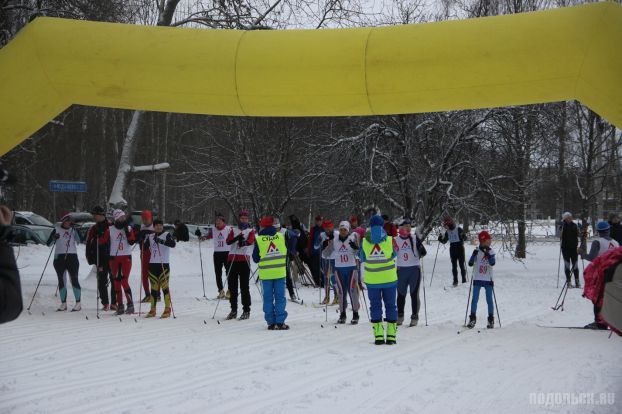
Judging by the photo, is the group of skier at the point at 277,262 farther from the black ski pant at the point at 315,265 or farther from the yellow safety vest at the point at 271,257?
the black ski pant at the point at 315,265

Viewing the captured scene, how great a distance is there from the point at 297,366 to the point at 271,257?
329cm

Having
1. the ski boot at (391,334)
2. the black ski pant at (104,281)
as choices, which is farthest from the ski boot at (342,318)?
the black ski pant at (104,281)

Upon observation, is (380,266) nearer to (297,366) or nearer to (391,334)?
(391,334)

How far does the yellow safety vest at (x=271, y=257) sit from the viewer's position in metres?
10.5

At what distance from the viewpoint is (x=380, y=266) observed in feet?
30.9

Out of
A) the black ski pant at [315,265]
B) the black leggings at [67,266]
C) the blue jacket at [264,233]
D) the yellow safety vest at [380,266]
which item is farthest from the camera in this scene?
the black ski pant at [315,265]

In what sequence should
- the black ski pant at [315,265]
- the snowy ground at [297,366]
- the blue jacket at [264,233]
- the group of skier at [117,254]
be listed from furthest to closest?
1. the black ski pant at [315,265]
2. the group of skier at [117,254]
3. the blue jacket at [264,233]
4. the snowy ground at [297,366]

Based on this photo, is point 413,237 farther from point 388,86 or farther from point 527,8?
point 527,8

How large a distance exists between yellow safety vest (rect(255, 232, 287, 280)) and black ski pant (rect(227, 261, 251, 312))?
122cm

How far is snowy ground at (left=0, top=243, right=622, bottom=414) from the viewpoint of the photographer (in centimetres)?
583

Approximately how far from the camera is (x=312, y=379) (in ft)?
22.2

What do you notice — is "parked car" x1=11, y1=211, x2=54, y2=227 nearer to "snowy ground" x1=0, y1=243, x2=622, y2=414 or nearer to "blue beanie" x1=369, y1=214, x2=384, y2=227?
"snowy ground" x1=0, y1=243, x2=622, y2=414

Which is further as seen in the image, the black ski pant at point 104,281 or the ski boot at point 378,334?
the black ski pant at point 104,281

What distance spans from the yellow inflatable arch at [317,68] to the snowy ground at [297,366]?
2749mm
